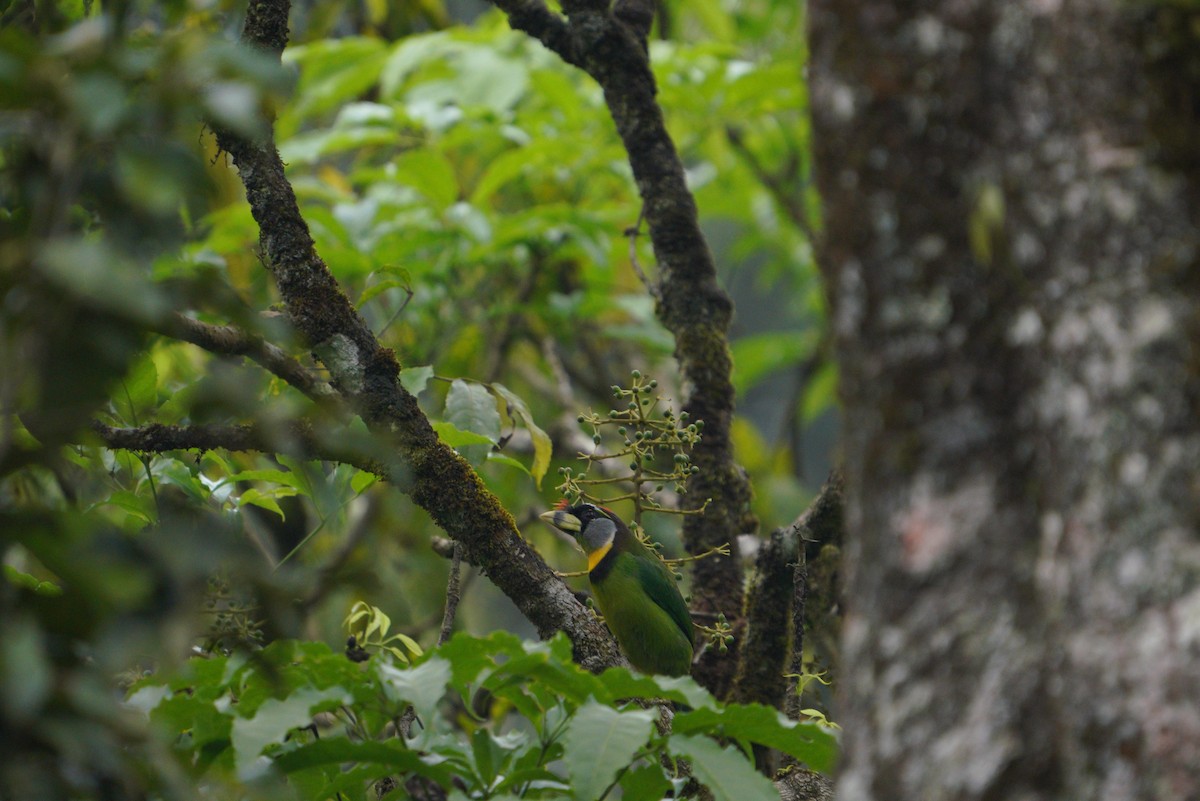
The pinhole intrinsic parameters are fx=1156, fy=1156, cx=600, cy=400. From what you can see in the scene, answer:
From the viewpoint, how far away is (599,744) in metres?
1.27

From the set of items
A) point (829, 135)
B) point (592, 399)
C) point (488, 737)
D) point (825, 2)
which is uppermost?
point (592, 399)

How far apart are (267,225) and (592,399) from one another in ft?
12.2

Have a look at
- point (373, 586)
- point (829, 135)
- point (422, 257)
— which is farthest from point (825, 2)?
point (422, 257)

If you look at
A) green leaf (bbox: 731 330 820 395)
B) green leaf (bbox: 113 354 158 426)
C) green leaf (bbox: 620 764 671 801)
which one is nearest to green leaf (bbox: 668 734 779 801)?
green leaf (bbox: 620 764 671 801)

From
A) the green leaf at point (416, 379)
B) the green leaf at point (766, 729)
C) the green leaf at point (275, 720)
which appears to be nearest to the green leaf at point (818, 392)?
the green leaf at point (416, 379)

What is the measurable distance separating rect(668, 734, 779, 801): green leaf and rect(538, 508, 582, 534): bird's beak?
195 centimetres

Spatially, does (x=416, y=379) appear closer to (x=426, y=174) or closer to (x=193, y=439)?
(x=193, y=439)

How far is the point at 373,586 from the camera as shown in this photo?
1.33 metres

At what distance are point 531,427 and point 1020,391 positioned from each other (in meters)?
1.50

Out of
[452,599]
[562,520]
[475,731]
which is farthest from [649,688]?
[562,520]

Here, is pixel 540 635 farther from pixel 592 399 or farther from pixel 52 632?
pixel 592 399

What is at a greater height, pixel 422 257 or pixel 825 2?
pixel 422 257

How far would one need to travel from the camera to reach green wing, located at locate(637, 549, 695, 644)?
3.08 meters

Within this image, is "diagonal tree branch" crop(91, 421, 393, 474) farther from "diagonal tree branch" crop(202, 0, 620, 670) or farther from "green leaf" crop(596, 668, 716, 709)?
"green leaf" crop(596, 668, 716, 709)
